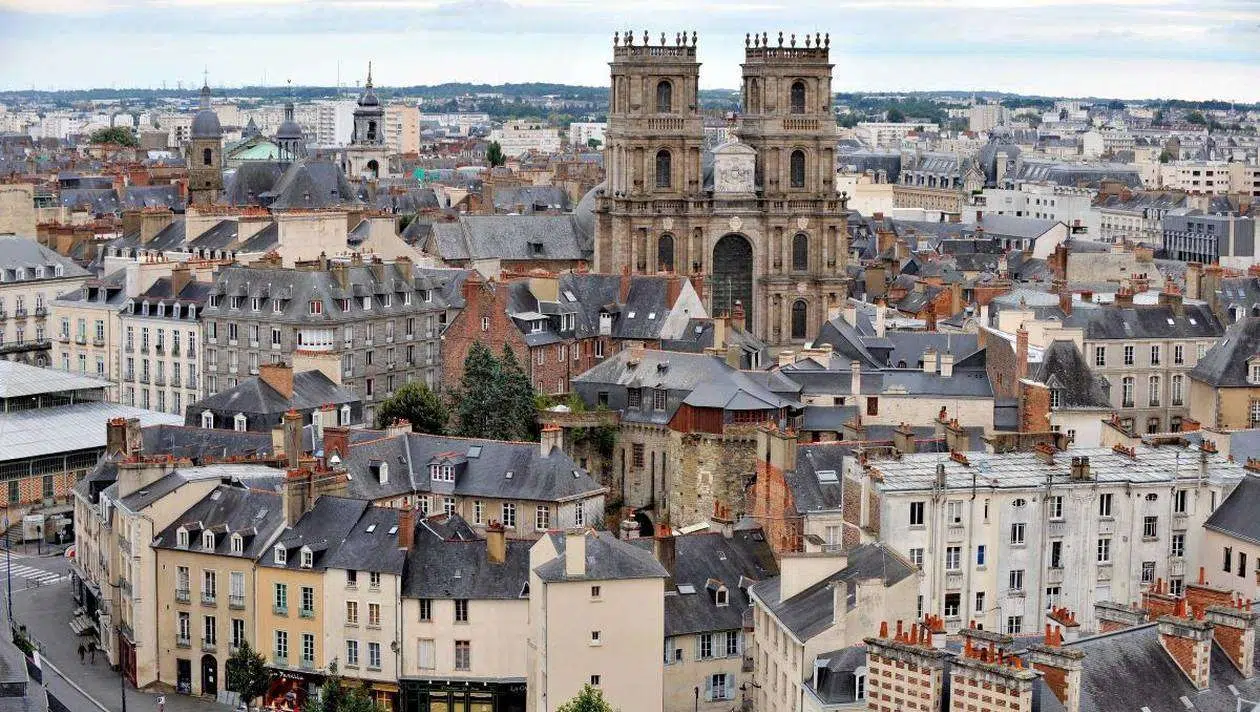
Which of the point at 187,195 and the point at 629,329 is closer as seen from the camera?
the point at 629,329

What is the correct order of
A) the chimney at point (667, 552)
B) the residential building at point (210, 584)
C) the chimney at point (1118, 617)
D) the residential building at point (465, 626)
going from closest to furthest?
the chimney at point (1118, 617) → the residential building at point (465, 626) → the chimney at point (667, 552) → the residential building at point (210, 584)

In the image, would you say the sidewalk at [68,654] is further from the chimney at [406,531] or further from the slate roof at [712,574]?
the slate roof at [712,574]

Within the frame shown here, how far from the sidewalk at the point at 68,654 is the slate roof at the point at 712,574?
14.0 metres

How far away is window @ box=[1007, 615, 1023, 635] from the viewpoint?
65.2m

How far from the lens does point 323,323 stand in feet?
328

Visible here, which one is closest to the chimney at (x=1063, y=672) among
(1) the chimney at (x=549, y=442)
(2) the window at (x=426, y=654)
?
(2) the window at (x=426, y=654)

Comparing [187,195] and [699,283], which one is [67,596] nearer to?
[699,283]

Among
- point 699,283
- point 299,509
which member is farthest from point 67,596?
point 699,283

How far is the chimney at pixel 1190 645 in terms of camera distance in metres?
49.8

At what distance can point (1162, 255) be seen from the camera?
559ft

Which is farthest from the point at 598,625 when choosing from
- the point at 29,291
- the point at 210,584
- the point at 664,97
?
the point at 29,291

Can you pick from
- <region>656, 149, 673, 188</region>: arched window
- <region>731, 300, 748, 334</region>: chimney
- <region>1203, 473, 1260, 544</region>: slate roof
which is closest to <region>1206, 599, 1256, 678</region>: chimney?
<region>1203, 473, 1260, 544</region>: slate roof

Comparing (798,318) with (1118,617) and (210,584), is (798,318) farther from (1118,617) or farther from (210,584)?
(1118,617)

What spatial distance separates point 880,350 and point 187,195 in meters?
77.8
